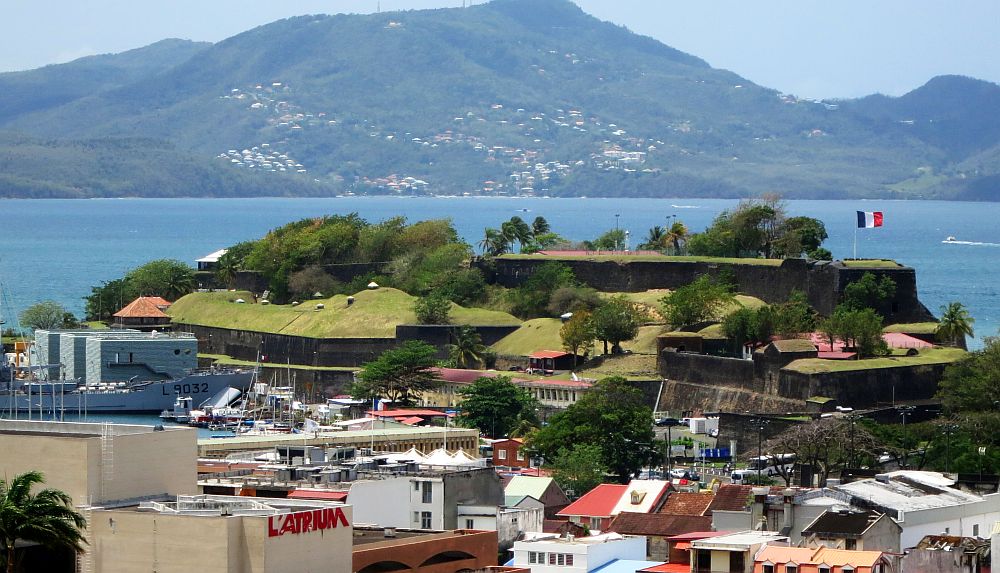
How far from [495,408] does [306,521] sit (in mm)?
47459

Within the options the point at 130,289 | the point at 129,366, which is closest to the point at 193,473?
the point at 129,366

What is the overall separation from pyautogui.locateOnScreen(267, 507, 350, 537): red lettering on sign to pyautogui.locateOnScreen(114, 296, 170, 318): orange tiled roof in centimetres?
8514

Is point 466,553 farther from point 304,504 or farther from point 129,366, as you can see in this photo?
point 129,366

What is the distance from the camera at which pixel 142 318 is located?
11856cm

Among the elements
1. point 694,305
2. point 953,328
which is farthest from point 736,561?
point 694,305

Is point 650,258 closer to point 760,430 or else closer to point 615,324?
point 615,324

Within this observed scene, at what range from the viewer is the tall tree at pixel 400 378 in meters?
92.1

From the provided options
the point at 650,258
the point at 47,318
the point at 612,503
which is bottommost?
the point at 612,503

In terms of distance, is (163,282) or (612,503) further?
(163,282)

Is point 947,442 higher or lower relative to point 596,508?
higher

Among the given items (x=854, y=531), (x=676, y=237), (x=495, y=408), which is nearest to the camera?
(x=854, y=531)

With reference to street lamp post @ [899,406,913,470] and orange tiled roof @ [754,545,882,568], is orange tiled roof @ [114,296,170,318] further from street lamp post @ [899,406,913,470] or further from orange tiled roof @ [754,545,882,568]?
orange tiled roof @ [754,545,882,568]

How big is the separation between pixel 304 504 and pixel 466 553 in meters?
4.12

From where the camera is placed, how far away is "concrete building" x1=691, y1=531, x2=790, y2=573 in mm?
39875
